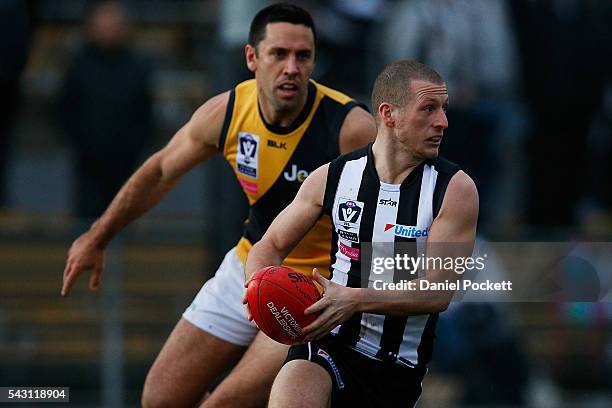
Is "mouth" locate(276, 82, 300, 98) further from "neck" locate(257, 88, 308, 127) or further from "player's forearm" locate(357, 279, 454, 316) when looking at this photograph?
"player's forearm" locate(357, 279, 454, 316)

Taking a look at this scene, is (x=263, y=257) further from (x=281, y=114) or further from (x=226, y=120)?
(x=226, y=120)

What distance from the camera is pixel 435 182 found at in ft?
22.8

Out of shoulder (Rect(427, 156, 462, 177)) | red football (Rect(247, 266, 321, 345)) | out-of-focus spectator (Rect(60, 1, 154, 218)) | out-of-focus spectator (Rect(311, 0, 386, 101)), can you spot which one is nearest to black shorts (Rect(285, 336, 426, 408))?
red football (Rect(247, 266, 321, 345))

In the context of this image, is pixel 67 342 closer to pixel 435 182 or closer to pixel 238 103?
pixel 238 103

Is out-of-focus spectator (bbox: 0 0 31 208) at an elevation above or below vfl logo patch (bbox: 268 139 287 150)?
above

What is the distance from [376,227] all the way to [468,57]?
5426mm

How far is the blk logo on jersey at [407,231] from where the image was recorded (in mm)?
6918

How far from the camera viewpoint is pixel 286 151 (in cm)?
794

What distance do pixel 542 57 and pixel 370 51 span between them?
1.78 m

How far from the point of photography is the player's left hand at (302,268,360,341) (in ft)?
21.6

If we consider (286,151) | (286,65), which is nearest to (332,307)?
(286,151)

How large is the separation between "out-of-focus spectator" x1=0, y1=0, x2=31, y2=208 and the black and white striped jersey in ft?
19.5

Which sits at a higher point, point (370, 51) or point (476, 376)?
point (370, 51)

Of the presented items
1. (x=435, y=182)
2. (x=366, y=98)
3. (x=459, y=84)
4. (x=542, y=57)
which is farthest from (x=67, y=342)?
(x=435, y=182)
